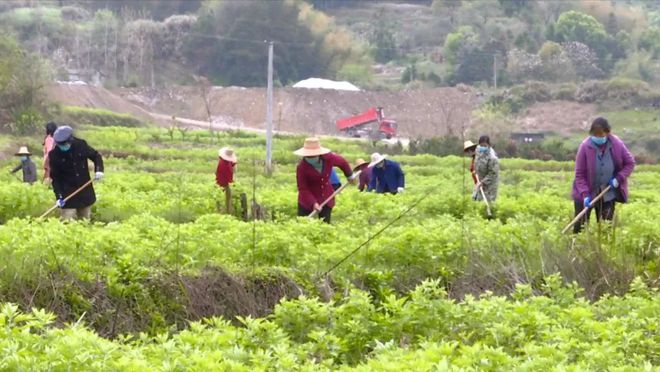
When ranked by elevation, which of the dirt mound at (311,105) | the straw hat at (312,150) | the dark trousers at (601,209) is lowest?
the dirt mound at (311,105)

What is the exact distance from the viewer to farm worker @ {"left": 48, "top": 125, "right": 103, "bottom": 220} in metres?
13.8

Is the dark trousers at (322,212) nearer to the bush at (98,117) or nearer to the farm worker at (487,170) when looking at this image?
the farm worker at (487,170)

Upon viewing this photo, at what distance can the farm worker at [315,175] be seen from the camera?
13.7 m

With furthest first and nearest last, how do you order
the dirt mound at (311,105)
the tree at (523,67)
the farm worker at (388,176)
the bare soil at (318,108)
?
the tree at (523,67)
the dirt mound at (311,105)
the bare soil at (318,108)
the farm worker at (388,176)

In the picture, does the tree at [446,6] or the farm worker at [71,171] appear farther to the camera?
the tree at [446,6]

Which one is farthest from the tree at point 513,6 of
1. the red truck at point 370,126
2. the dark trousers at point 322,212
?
the dark trousers at point 322,212

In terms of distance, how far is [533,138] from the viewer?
6309cm

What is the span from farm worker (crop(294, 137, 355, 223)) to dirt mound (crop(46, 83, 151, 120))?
163 feet

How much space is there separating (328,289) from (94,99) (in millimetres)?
57886

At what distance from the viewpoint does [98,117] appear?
5978 centimetres

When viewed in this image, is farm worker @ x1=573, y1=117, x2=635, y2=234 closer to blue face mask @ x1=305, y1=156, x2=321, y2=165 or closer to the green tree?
blue face mask @ x1=305, y1=156, x2=321, y2=165

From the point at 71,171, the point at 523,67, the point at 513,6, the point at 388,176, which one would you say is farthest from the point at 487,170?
the point at 513,6

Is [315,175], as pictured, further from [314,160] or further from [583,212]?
[583,212]

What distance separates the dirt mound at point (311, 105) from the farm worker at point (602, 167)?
57327 mm
